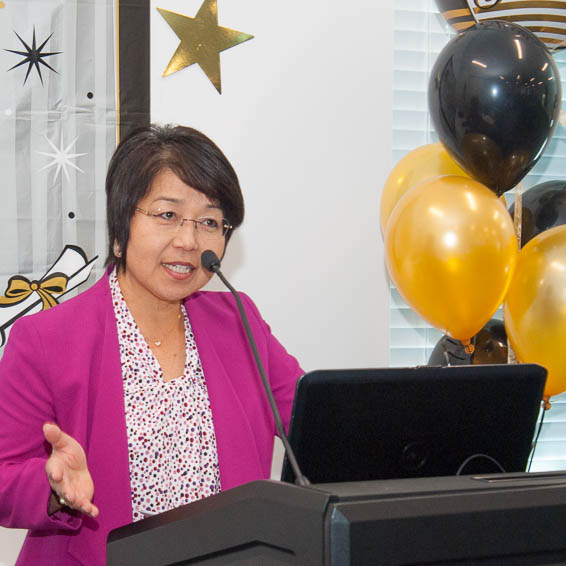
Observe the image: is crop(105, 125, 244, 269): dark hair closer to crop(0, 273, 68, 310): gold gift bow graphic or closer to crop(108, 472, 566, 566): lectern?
crop(0, 273, 68, 310): gold gift bow graphic

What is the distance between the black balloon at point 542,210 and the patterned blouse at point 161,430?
2.93ft

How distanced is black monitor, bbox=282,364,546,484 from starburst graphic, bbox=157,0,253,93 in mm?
1489

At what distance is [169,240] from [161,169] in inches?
5.6

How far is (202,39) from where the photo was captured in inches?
87.0

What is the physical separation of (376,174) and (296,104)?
0.30 meters

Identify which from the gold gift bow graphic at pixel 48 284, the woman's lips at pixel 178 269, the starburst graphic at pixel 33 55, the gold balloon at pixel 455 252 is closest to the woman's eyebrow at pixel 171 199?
the woman's lips at pixel 178 269

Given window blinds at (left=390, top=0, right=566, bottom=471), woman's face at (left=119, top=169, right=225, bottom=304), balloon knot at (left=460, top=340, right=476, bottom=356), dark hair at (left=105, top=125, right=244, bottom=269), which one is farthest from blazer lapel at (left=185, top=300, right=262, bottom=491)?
window blinds at (left=390, top=0, right=566, bottom=471)

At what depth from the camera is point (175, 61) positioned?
2.19 metres

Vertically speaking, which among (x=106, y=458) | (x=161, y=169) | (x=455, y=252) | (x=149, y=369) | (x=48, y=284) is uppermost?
(x=161, y=169)

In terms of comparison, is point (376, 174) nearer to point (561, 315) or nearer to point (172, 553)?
point (561, 315)

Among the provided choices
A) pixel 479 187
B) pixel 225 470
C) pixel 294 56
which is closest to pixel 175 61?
pixel 294 56

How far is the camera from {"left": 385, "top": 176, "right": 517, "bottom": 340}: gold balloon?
5.26 ft

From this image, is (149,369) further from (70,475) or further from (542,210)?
(542,210)

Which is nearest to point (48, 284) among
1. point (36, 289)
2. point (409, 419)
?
point (36, 289)
